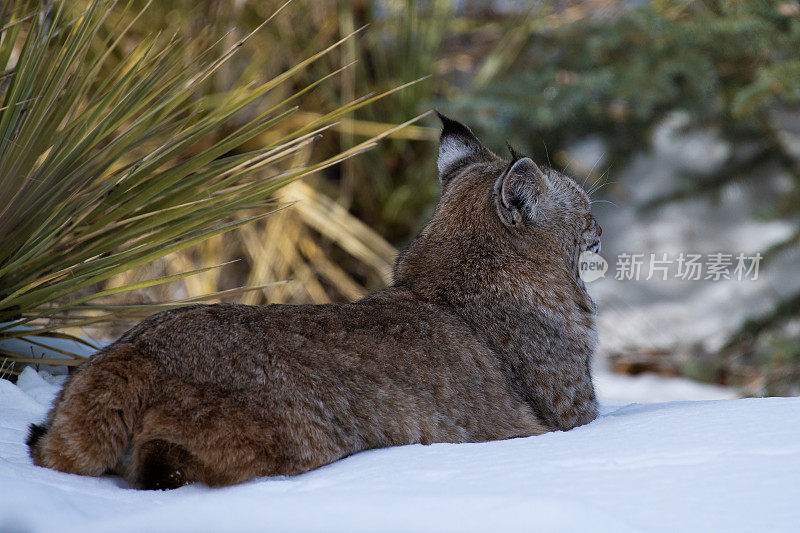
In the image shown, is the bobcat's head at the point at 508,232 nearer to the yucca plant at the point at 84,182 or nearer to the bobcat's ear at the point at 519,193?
the bobcat's ear at the point at 519,193

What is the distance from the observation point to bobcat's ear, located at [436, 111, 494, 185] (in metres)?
3.29

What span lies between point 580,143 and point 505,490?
15.1 feet

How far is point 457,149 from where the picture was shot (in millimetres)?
3328

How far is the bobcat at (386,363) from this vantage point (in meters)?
1.92

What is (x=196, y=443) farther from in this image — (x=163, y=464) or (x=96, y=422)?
(x=96, y=422)

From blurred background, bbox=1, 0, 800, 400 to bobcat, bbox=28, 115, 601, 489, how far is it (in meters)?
2.39

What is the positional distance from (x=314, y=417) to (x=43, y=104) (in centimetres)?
146

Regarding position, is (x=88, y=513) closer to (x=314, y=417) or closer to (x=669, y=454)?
(x=314, y=417)

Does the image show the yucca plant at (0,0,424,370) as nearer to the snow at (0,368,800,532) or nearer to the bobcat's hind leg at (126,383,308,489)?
the snow at (0,368,800,532)

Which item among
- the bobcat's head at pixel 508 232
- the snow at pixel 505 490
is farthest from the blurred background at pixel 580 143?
the snow at pixel 505 490

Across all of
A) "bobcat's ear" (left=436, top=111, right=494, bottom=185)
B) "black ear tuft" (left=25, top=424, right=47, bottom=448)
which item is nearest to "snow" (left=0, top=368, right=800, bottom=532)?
"black ear tuft" (left=25, top=424, right=47, bottom=448)

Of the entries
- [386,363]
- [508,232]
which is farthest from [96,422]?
[508,232]

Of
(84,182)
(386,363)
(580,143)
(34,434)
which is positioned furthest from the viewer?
(580,143)

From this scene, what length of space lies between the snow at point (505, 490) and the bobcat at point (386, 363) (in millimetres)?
77
